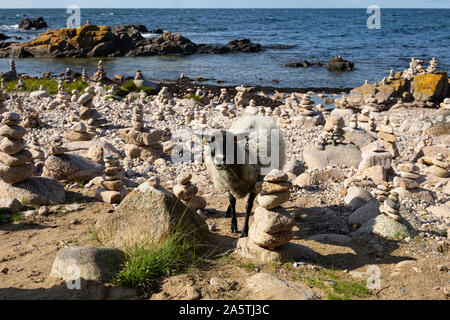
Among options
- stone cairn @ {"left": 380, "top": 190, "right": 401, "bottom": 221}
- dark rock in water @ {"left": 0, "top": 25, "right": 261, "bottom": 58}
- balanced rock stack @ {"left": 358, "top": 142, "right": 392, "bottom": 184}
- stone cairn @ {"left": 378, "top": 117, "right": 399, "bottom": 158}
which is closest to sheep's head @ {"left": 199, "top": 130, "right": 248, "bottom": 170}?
stone cairn @ {"left": 380, "top": 190, "right": 401, "bottom": 221}

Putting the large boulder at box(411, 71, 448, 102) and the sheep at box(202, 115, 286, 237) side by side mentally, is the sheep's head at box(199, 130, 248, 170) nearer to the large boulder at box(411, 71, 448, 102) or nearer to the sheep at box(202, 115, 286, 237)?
the sheep at box(202, 115, 286, 237)

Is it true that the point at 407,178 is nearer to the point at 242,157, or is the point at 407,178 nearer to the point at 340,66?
the point at 242,157

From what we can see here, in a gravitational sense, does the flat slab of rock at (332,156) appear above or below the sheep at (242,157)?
below

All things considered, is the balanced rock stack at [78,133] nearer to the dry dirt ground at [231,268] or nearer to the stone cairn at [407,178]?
the dry dirt ground at [231,268]

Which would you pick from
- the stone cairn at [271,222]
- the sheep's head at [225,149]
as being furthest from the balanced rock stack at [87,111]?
the stone cairn at [271,222]

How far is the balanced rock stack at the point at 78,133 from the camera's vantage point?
498 inches

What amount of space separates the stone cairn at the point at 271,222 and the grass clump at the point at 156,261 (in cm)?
81

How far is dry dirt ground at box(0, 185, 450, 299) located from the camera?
4.55m

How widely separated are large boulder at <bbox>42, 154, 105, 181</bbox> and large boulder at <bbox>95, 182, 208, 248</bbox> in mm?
4064

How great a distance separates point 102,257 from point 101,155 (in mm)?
6193

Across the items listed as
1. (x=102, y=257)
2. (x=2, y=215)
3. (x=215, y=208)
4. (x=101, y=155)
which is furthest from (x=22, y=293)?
(x=101, y=155)

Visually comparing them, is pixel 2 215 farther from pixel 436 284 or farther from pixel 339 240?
pixel 436 284

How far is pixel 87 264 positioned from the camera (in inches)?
184

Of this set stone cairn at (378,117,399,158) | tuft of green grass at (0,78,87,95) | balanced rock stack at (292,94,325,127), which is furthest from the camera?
tuft of green grass at (0,78,87,95)
